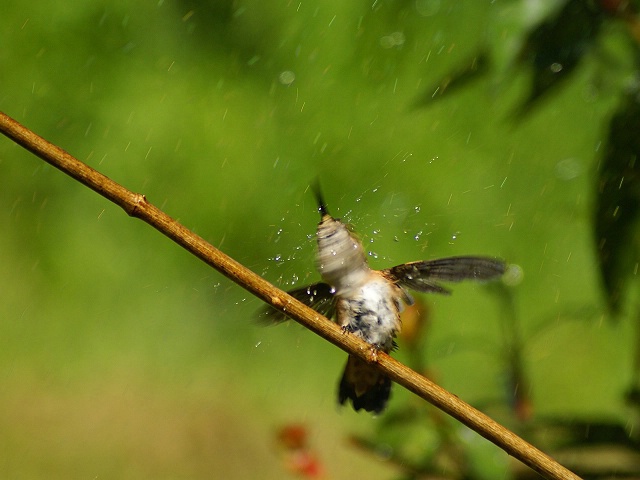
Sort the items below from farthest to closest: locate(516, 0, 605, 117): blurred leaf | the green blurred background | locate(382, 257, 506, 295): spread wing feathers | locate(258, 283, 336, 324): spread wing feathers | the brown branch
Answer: the green blurred background < locate(516, 0, 605, 117): blurred leaf < locate(258, 283, 336, 324): spread wing feathers < locate(382, 257, 506, 295): spread wing feathers < the brown branch

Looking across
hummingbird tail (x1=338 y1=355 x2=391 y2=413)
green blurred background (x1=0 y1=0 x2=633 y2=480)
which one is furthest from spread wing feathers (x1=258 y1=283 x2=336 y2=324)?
green blurred background (x1=0 y1=0 x2=633 y2=480)

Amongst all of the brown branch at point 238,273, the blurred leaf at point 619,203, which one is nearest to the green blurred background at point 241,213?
the blurred leaf at point 619,203

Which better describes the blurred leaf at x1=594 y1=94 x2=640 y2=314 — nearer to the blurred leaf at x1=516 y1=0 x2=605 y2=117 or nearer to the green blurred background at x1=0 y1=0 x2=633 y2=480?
the blurred leaf at x1=516 y1=0 x2=605 y2=117

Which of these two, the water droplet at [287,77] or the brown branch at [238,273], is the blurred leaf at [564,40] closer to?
the brown branch at [238,273]

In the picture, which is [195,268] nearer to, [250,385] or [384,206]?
[250,385]

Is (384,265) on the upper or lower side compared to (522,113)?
upper

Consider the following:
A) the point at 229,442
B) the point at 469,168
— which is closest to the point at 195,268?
the point at 229,442
